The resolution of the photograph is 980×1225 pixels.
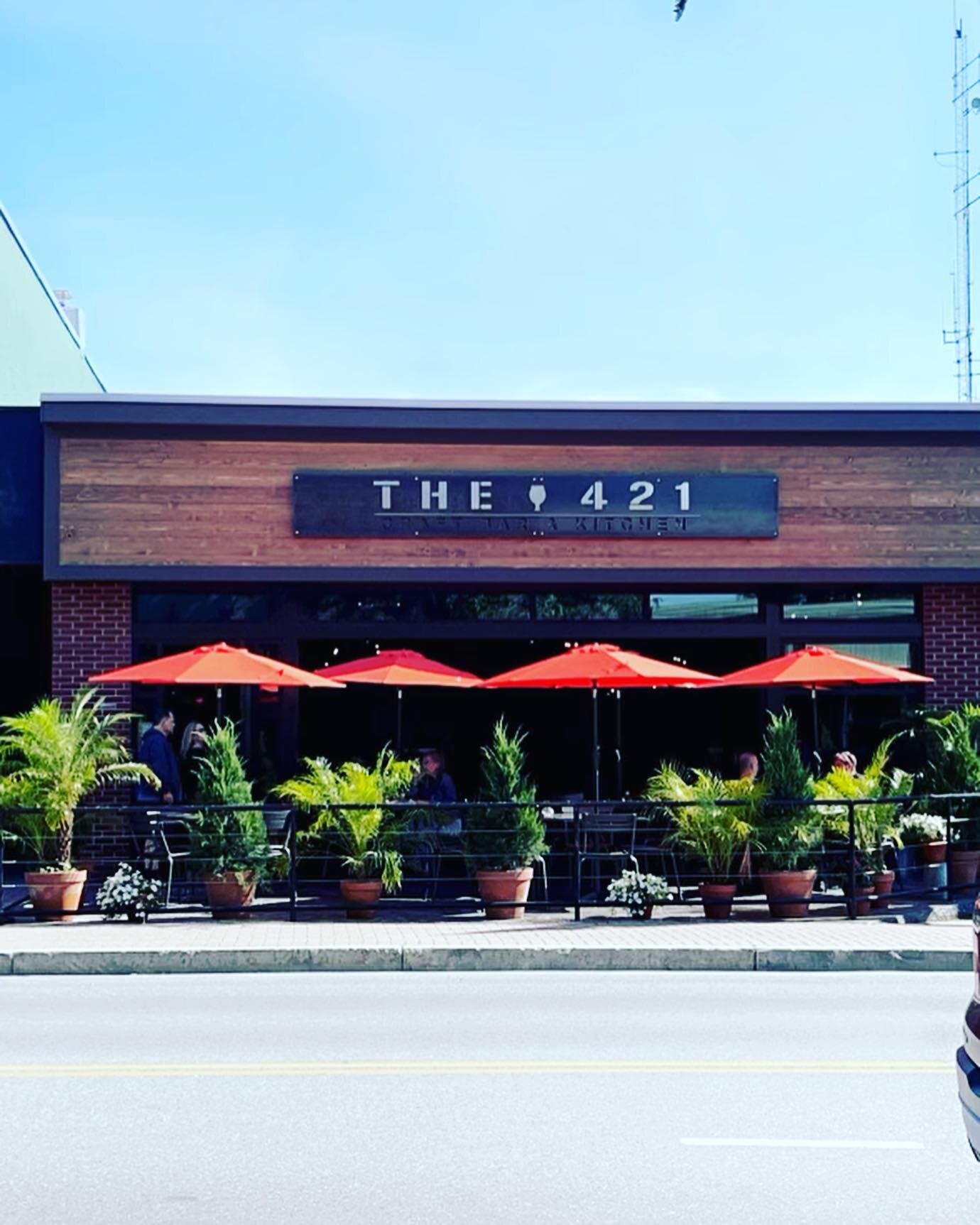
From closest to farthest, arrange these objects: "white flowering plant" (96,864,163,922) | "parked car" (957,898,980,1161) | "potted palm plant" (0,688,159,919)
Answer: "parked car" (957,898,980,1161), "white flowering plant" (96,864,163,922), "potted palm plant" (0,688,159,919)

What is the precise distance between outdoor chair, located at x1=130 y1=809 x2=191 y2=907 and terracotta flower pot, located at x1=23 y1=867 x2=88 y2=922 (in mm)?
659

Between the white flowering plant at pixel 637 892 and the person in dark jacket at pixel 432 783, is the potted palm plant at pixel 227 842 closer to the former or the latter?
the person in dark jacket at pixel 432 783

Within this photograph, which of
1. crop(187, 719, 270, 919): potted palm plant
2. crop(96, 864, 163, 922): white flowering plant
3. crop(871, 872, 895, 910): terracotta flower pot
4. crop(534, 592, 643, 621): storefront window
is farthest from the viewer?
crop(534, 592, 643, 621): storefront window

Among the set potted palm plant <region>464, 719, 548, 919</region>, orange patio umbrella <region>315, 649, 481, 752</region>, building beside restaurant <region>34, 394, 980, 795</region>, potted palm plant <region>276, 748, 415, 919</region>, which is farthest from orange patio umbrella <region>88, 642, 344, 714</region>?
potted palm plant <region>464, 719, 548, 919</region>

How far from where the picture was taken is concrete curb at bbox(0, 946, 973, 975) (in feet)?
41.8

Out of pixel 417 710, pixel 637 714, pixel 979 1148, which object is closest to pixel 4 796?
pixel 417 710

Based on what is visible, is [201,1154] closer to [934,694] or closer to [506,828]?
[506,828]

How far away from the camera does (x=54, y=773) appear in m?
15.2

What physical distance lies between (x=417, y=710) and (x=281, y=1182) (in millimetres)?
14847

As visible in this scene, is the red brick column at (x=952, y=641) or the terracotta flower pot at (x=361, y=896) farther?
the red brick column at (x=952, y=641)

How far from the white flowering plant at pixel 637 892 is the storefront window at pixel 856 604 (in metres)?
6.02

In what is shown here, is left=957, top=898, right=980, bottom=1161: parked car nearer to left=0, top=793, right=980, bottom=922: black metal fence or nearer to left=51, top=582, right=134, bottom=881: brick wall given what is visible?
left=0, top=793, right=980, bottom=922: black metal fence

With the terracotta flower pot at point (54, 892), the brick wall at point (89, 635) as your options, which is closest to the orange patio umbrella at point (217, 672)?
the brick wall at point (89, 635)

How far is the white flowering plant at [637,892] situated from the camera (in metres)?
14.6
